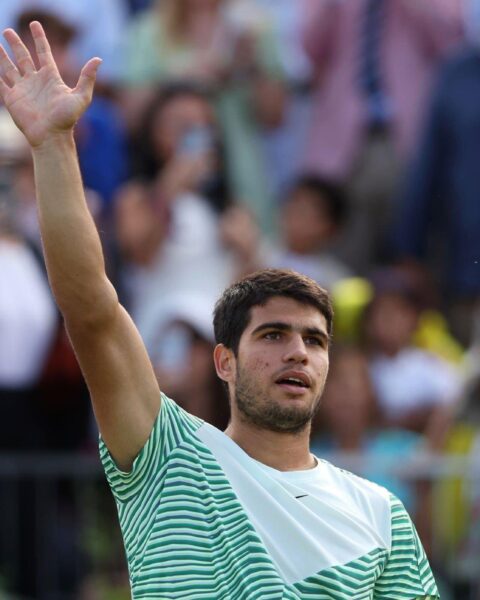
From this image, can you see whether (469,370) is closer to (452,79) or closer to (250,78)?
(452,79)

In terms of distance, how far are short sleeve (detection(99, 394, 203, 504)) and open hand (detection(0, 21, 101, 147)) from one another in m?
0.82

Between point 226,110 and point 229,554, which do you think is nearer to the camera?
point 229,554

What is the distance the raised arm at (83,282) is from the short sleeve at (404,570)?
78 cm

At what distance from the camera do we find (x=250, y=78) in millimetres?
10328

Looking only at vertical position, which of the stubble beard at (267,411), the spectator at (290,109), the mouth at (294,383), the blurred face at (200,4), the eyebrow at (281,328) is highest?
the blurred face at (200,4)

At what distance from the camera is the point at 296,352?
461cm

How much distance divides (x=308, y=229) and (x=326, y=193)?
24 centimetres

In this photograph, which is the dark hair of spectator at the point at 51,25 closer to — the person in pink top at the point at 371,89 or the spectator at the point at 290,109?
the spectator at the point at 290,109

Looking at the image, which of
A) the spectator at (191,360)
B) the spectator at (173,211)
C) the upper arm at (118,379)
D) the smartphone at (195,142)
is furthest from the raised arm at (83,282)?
the smartphone at (195,142)

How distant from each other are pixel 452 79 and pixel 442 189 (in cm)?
66

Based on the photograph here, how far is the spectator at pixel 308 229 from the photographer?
31.6 feet

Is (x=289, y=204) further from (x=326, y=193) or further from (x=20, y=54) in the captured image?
(x=20, y=54)

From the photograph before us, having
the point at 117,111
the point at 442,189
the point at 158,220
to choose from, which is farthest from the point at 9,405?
the point at 442,189

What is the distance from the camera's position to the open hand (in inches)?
177
